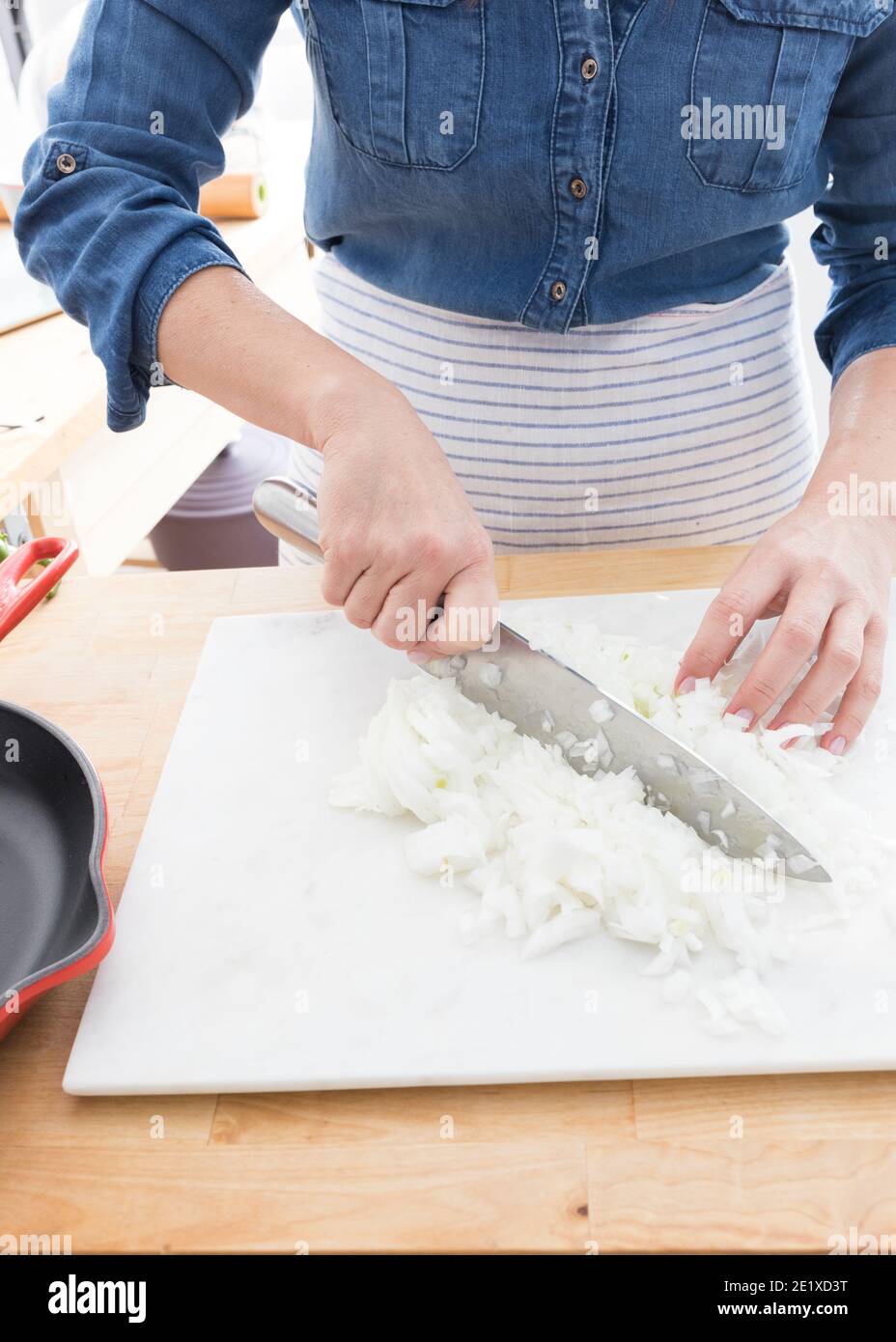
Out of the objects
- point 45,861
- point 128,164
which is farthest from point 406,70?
point 45,861

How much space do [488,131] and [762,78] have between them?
239 mm

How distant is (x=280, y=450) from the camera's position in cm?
243

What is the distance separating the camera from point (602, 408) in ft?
3.61

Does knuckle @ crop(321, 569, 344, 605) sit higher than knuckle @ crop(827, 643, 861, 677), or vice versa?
knuckle @ crop(321, 569, 344, 605)

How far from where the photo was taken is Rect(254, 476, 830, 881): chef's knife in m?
0.77

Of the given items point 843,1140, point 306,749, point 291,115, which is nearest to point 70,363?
point 306,749

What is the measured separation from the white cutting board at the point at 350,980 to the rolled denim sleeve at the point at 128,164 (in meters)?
0.40

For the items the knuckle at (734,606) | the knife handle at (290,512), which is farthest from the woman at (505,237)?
the knife handle at (290,512)

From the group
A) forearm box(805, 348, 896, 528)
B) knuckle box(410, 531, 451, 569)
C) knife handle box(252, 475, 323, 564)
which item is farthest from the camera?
knife handle box(252, 475, 323, 564)

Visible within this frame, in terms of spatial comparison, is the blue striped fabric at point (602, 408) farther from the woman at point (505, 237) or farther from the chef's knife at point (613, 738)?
the chef's knife at point (613, 738)

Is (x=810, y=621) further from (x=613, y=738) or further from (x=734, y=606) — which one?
(x=613, y=738)

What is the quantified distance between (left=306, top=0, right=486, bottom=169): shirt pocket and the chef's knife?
0.43 m

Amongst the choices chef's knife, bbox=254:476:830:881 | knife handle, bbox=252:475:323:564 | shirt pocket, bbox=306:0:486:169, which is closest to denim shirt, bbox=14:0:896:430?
shirt pocket, bbox=306:0:486:169

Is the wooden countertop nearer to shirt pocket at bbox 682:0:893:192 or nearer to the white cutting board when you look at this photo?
the white cutting board
